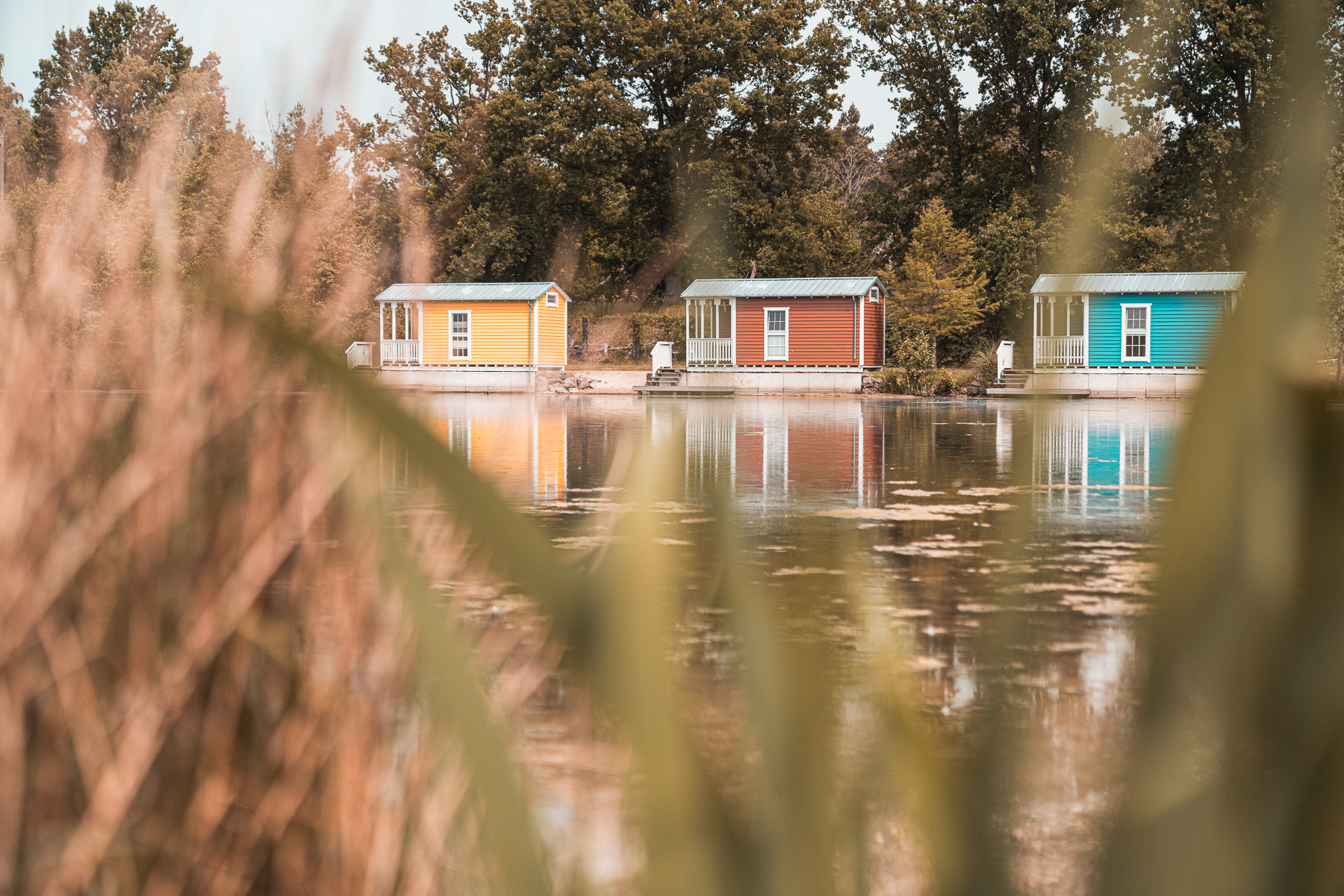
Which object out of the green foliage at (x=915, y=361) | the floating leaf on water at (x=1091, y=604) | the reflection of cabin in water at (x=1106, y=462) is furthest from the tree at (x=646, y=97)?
the floating leaf on water at (x=1091, y=604)

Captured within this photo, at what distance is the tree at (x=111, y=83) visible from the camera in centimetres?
122

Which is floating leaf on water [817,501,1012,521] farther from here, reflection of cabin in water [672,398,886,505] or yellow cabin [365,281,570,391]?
yellow cabin [365,281,570,391]

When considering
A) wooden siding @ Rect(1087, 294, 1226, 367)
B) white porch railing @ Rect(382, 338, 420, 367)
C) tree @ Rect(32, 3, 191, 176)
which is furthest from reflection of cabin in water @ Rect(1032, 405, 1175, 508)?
wooden siding @ Rect(1087, 294, 1226, 367)

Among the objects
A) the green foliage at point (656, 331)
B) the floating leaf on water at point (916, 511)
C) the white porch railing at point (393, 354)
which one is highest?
the green foliage at point (656, 331)

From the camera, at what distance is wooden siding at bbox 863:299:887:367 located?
120 feet

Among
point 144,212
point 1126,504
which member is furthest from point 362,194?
point 1126,504

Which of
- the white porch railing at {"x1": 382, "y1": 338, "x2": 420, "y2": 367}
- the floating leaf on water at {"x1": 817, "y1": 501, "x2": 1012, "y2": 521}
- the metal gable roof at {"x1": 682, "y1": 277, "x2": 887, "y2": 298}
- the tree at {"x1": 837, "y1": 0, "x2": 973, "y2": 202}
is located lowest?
the floating leaf on water at {"x1": 817, "y1": 501, "x2": 1012, "y2": 521}

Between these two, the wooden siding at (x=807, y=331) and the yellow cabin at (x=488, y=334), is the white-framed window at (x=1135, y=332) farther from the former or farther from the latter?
the yellow cabin at (x=488, y=334)

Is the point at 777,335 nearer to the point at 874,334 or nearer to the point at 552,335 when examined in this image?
the point at 874,334

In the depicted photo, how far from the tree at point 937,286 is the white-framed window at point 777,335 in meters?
3.34

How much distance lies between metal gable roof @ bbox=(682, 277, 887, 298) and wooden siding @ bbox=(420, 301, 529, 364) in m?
5.82

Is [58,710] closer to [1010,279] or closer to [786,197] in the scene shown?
[1010,279]

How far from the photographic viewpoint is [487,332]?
39.2 metres

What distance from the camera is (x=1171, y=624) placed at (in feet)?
1.13
